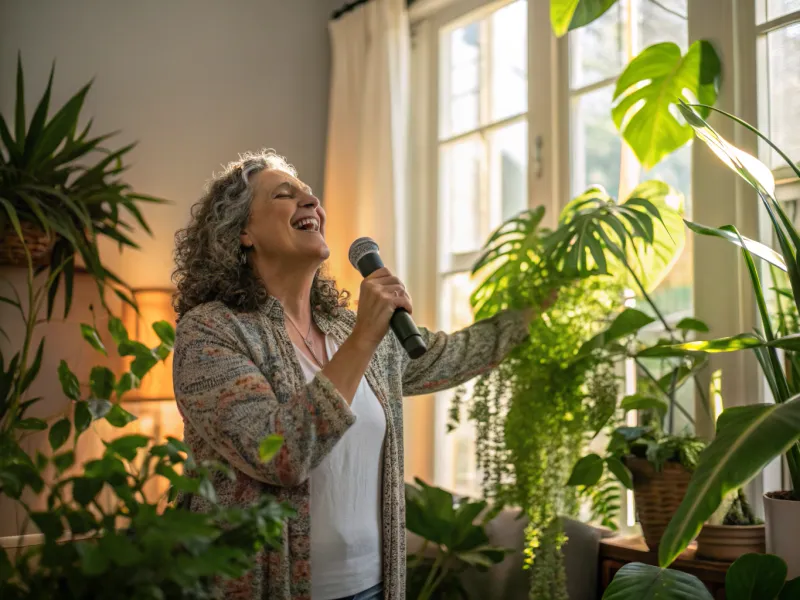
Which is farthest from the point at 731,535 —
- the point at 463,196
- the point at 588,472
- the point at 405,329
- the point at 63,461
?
the point at 463,196

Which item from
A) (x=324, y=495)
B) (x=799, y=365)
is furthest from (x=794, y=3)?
(x=324, y=495)

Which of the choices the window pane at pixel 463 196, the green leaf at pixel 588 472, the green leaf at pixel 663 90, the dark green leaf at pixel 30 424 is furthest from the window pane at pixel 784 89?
the dark green leaf at pixel 30 424

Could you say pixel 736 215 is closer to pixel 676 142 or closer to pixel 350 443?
pixel 676 142

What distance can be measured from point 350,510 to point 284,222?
0.61 m

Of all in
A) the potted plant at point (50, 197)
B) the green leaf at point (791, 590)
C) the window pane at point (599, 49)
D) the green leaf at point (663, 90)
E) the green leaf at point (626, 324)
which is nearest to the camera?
the green leaf at point (791, 590)

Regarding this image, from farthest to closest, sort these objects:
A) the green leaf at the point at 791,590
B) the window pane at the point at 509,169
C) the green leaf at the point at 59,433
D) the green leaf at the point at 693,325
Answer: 1. the window pane at the point at 509,169
2. the green leaf at the point at 693,325
3. the green leaf at the point at 791,590
4. the green leaf at the point at 59,433

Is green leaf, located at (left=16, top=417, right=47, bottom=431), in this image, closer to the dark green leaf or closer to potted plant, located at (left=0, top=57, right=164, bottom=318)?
the dark green leaf

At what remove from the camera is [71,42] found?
3.50 m

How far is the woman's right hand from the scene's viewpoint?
1477 millimetres

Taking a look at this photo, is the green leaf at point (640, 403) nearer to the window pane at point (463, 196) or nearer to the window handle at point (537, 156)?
the window handle at point (537, 156)

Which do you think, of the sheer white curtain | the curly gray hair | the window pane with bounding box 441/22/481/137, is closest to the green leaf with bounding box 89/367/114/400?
the curly gray hair

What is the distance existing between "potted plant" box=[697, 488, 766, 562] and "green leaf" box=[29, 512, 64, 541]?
1499mm

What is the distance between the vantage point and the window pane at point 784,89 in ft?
6.92

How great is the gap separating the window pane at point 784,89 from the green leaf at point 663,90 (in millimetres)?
150
